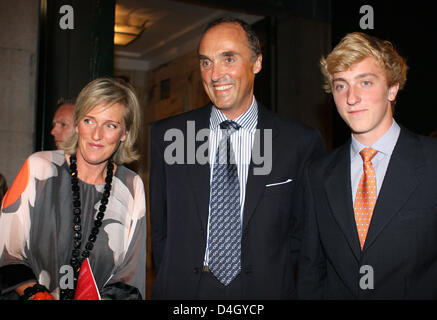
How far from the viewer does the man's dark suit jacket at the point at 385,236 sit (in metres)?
1.96

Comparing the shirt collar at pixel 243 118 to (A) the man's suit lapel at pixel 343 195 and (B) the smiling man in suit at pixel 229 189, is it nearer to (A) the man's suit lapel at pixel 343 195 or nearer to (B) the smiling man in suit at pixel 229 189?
(B) the smiling man in suit at pixel 229 189

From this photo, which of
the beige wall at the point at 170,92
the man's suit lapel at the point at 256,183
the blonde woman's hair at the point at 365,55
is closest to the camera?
the blonde woman's hair at the point at 365,55

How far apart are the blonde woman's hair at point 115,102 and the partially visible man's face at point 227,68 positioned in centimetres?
41

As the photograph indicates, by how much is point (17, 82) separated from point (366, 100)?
290cm

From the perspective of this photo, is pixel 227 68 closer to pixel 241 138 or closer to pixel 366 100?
pixel 241 138

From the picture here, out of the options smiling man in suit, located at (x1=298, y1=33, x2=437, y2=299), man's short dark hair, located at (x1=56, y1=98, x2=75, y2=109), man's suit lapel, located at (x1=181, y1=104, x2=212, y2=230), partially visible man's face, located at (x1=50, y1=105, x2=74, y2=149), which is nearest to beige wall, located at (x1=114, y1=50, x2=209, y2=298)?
man's short dark hair, located at (x1=56, y1=98, x2=75, y2=109)

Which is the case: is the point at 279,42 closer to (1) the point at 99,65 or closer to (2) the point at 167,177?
(1) the point at 99,65

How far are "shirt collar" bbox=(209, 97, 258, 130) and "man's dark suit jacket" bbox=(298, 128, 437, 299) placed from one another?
50cm

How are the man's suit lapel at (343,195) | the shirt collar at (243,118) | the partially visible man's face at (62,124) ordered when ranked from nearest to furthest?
1. the man's suit lapel at (343,195)
2. the shirt collar at (243,118)
3. the partially visible man's face at (62,124)

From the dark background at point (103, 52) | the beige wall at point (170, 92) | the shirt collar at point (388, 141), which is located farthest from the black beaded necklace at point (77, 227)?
the beige wall at point (170, 92)

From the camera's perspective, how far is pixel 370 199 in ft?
6.96

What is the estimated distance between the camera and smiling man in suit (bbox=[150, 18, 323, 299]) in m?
2.26

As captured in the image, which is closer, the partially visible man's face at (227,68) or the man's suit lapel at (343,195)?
the man's suit lapel at (343,195)

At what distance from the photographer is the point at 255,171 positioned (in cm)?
237
